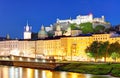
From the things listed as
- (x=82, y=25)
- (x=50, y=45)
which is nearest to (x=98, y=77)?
(x=50, y=45)

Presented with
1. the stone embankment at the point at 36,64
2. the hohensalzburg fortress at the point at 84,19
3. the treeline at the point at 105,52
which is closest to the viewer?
the stone embankment at the point at 36,64

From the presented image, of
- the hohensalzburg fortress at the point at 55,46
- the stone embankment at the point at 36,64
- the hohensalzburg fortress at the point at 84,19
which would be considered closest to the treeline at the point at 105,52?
the hohensalzburg fortress at the point at 55,46

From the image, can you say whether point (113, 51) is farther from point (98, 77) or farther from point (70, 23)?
point (70, 23)

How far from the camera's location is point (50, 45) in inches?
4540

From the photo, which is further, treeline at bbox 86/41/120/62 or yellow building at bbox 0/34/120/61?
yellow building at bbox 0/34/120/61

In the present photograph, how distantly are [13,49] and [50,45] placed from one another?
61.8 ft

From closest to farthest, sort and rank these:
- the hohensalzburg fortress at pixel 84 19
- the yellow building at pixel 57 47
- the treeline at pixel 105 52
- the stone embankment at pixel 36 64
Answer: the stone embankment at pixel 36 64, the treeline at pixel 105 52, the yellow building at pixel 57 47, the hohensalzburg fortress at pixel 84 19

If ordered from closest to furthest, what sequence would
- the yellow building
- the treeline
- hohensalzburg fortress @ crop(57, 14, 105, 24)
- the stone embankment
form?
1. the stone embankment
2. the treeline
3. the yellow building
4. hohensalzburg fortress @ crop(57, 14, 105, 24)

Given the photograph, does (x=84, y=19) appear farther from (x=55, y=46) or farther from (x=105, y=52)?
(x=105, y=52)

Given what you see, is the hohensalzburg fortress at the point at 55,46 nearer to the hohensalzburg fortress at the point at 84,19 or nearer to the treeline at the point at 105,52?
the treeline at the point at 105,52

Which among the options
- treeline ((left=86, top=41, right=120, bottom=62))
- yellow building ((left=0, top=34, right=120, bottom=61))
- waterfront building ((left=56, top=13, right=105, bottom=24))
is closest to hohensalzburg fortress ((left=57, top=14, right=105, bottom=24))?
waterfront building ((left=56, top=13, right=105, bottom=24))

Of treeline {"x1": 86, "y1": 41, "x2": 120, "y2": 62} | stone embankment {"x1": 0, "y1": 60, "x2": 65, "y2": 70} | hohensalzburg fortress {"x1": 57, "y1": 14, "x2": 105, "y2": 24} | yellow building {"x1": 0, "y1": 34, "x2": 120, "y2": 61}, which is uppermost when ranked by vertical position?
hohensalzburg fortress {"x1": 57, "y1": 14, "x2": 105, "y2": 24}

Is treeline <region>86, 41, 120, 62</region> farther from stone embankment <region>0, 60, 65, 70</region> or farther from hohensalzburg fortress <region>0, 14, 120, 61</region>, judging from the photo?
stone embankment <region>0, 60, 65, 70</region>

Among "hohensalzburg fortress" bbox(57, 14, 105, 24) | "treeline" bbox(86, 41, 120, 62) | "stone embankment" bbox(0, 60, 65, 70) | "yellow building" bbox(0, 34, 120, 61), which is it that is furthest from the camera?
"hohensalzburg fortress" bbox(57, 14, 105, 24)
